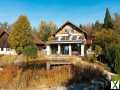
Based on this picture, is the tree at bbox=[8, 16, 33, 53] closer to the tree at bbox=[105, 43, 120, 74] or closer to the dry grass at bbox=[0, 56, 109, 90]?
the tree at bbox=[105, 43, 120, 74]

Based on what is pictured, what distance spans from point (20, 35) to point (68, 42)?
847 cm

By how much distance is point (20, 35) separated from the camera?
153ft

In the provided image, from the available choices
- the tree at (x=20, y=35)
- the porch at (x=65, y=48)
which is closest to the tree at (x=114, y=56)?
the porch at (x=65, y=48)

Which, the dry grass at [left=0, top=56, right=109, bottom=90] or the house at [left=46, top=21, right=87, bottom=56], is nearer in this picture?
the dry grass at [left=0, top=56, right=109, bottom=90]

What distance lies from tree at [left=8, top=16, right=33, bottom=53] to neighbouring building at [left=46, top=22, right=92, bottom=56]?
4557 millimetres

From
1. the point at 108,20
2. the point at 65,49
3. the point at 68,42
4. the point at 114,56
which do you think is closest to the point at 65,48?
the point at 65,49

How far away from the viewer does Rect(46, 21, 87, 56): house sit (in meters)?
49.5

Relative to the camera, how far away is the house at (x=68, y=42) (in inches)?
1950

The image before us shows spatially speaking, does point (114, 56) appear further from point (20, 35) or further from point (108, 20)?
point (20, 35)

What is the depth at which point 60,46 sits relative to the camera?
51.1 metres

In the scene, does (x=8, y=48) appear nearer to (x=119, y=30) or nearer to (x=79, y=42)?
(x=79, y=42)

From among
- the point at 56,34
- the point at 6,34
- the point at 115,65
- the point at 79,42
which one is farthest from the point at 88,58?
the point at 6,34

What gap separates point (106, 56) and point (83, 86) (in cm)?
1944

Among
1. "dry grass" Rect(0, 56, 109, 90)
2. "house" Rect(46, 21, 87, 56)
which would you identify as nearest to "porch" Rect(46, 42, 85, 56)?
"house" Rect(46, 21, 87, 56)
